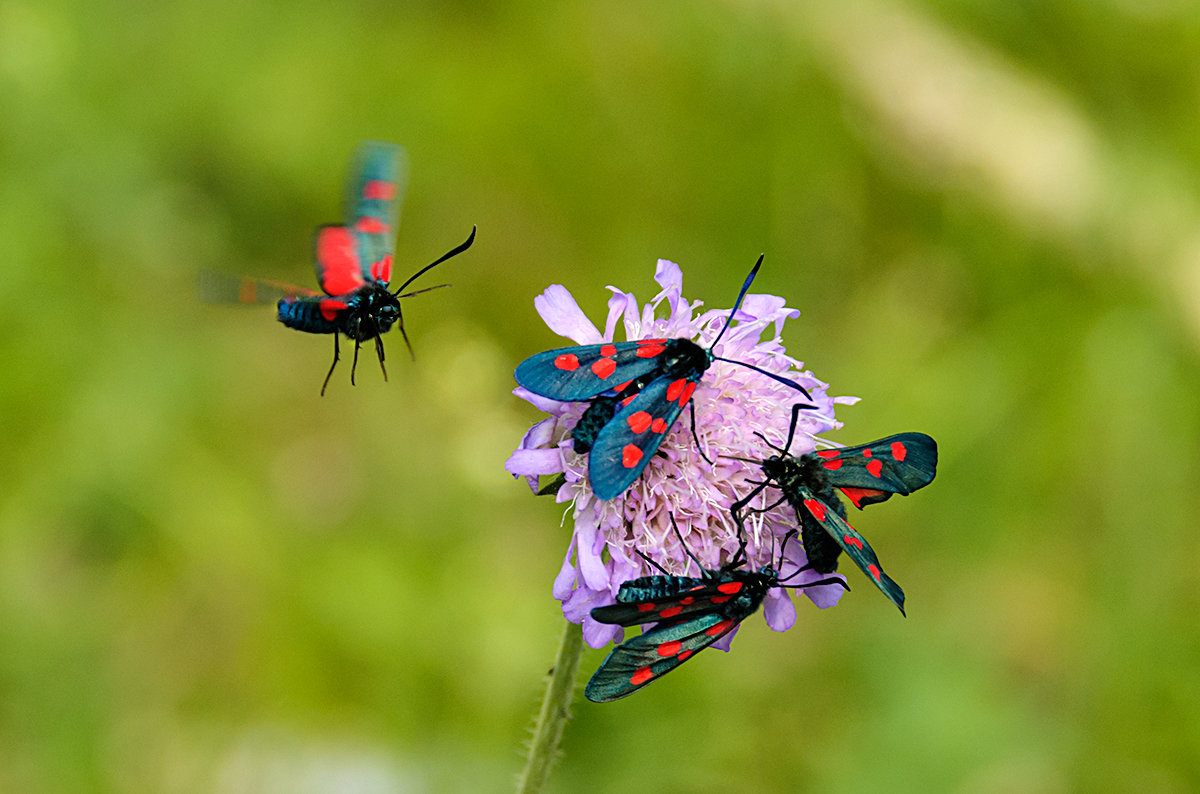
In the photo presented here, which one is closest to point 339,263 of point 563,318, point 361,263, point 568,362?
point 361,263

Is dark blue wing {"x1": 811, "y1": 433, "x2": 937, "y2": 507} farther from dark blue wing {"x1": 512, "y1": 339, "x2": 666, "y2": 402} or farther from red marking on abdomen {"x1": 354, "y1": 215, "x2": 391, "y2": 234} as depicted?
red marking on abdomen {"x1": 354, "y1": 215, "x2": 391, "y2": 234}

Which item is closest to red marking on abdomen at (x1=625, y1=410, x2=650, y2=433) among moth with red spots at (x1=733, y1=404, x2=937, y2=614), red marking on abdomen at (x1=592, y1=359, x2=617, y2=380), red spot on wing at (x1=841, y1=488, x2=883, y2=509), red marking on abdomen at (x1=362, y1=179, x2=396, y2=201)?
red marking on abdomen at (x1=592, y1=359, x2=617, y2=380)

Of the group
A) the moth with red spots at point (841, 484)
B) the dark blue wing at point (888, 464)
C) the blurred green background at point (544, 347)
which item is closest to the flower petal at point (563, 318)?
the moth with red spots at point (841, 484)

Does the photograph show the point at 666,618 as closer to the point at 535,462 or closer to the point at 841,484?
the point at 535,462

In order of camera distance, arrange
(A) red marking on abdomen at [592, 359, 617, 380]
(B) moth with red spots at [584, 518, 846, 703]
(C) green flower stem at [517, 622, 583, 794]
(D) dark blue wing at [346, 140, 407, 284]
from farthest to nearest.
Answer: (D) dark blue wing at [346, 140, 407, 284], (C) green flower stem at [517, 622, 583, 794], (A) red marking on abdomen at [592, 359, 617, 380], (B) moth with red spots at [584, 518, 846, 703]

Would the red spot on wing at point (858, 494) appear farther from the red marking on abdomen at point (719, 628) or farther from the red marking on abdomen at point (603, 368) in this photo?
the red marking on abdomen at point (603, 368)

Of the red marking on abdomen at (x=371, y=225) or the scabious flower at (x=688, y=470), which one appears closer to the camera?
the scabious flower at (x=688, y=470)

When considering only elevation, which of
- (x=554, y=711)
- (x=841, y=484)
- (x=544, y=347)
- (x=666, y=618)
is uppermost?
(x=544, y=347)
